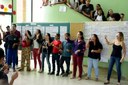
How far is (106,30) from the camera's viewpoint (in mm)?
7102

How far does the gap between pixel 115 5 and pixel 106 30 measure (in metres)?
1.86

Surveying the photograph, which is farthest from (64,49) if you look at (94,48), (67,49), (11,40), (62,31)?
(11,40)

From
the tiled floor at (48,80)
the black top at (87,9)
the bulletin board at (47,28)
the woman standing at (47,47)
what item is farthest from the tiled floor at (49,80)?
the black top at (87,9)

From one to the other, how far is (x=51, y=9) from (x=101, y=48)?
356 cm

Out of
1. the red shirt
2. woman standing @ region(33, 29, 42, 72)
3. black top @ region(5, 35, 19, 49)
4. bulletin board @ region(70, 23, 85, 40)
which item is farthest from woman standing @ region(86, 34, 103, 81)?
black top @ region(5, 35, 19, 49)

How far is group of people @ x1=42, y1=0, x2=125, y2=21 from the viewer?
26.8ft

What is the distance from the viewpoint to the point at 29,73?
25.6 ft

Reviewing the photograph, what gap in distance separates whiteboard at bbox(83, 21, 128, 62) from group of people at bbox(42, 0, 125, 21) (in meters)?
1.04

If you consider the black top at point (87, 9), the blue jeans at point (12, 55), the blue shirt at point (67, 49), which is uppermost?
the black top at point (87, 9)

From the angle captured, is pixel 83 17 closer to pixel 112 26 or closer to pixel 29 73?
pixel 112 26

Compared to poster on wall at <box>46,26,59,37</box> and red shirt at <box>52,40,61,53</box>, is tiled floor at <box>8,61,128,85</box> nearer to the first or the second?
red shirt at <box>52,40,61,53</box>

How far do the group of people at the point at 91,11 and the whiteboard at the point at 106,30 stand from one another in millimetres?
1038

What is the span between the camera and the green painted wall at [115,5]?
8.35 metres

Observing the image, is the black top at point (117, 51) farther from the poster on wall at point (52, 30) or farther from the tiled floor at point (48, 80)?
the poster on wall at point (52, 30)
